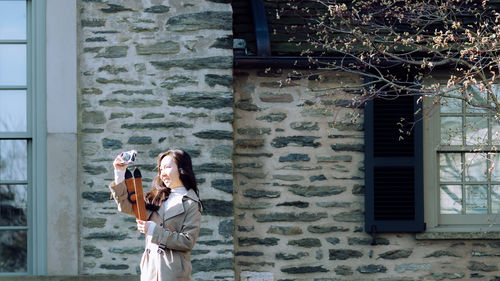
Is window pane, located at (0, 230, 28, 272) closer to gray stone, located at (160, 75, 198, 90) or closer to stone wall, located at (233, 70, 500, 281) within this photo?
gray stone, located at (160, 75, 198, 90)

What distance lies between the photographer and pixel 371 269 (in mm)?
7719

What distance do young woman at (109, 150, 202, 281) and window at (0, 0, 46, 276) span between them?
226 centimetres

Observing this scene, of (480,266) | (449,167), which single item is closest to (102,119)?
(449,167)

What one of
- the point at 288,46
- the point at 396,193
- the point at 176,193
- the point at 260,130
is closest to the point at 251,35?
the point at 288,46

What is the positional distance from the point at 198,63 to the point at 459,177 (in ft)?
8.61

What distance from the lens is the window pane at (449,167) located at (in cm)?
796

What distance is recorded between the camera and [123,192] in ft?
16.7

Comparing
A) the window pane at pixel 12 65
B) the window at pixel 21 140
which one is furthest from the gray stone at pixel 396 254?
the window pane at pixel 12 65

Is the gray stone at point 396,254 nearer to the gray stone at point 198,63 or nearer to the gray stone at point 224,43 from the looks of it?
the gray stone at point 198,63

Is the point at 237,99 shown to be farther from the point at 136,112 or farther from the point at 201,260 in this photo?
the point at 201,260

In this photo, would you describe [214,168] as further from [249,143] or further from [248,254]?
[248,254]

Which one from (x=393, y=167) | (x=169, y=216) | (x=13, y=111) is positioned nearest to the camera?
(x=169, y=216)

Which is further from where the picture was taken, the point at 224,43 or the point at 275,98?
the point at 275,98

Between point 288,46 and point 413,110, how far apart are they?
1.27 metres
